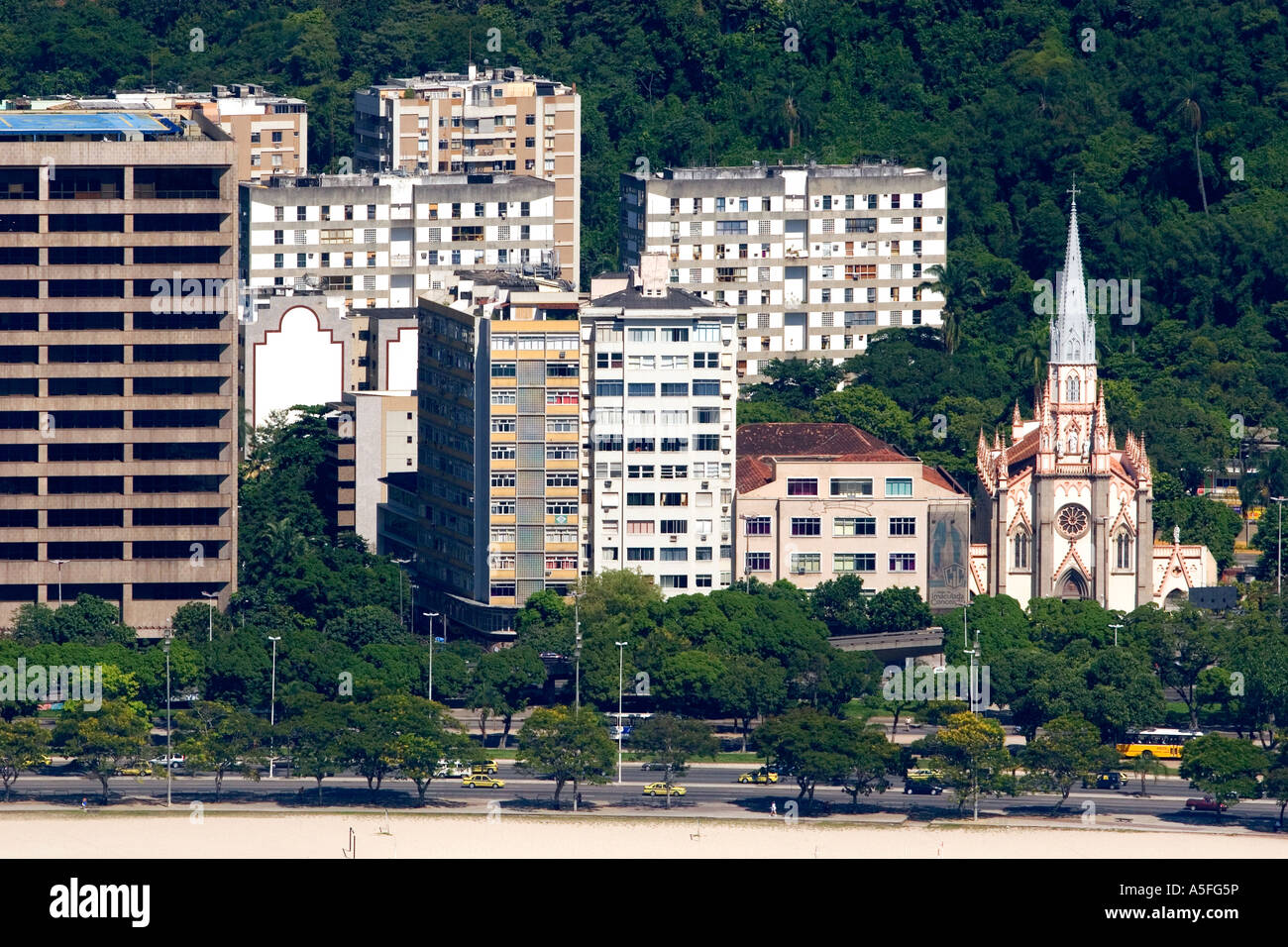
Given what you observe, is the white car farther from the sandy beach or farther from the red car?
the red car

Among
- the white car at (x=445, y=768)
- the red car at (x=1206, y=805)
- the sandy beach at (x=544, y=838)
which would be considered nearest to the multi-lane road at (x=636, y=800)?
the red car at (x=1206, y=805)

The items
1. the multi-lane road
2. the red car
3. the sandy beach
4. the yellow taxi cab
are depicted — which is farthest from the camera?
the yellow taxi cab

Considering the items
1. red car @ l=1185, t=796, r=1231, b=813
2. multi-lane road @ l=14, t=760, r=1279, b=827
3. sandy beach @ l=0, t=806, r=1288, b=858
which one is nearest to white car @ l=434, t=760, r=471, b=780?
multi-lane road @ l=14, t=760, r=1279, b=827

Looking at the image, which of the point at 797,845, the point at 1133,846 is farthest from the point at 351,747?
the point at 1133,846

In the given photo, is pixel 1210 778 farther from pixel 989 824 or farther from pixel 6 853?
pixel 6 853

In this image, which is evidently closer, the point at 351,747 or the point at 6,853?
the point at 6,853
